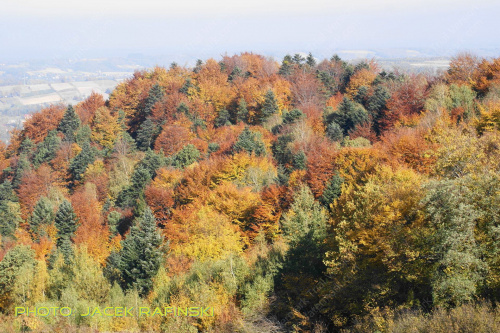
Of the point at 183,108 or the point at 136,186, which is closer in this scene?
the point at 136,186

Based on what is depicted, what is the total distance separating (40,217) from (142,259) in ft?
80.0

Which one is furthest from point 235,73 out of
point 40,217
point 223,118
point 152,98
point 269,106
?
point 40,217

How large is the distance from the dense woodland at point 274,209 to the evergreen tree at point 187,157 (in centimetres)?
18

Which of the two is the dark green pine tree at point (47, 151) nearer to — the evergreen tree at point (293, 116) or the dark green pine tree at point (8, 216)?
the dark green pine tree at point (8, 216)

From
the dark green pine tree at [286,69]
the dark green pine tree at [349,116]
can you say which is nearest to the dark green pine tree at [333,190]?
the dark green pine tree at [349,116]

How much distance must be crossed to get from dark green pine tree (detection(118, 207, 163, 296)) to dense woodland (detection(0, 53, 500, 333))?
0.11 meters

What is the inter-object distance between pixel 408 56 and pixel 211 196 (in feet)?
568

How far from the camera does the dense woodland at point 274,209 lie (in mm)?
14977

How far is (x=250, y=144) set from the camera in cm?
Answer: 4519

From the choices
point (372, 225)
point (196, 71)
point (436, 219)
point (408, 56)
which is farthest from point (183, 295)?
point (408, 56)

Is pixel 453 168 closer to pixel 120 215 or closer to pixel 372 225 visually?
pixel 372 225

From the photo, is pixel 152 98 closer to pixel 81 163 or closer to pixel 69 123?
pixel 69 123

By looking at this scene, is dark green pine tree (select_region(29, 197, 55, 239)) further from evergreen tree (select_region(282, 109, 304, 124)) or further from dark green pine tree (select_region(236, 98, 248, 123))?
evergreen tree (select_region(282, 109, 304, 124))

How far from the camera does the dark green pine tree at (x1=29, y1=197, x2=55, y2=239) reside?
46.5 meters
